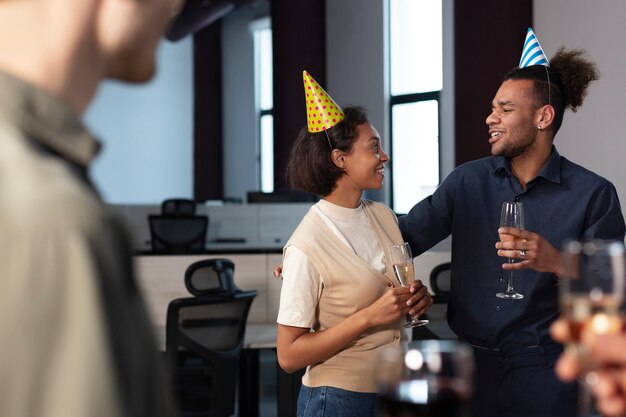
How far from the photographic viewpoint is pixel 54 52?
737 millimetres

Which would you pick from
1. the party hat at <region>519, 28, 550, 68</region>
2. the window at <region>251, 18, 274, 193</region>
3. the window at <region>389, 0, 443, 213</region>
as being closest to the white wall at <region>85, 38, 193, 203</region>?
the window at <region>251, 18, 274, 193</region>

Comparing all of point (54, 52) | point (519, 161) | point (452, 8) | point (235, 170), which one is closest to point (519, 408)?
point (519, 161)

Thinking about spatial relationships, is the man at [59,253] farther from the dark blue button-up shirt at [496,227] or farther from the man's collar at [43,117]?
the dark blue button-up shirt at [496,227]

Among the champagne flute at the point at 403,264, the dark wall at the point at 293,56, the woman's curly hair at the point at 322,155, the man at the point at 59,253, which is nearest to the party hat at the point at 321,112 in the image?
the woman's curly hair at the point at 322,155

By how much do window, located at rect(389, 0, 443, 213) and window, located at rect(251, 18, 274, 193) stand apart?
3490mm

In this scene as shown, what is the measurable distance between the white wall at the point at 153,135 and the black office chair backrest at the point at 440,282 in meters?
10.3

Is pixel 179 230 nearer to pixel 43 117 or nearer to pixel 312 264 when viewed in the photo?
pixel 312 264

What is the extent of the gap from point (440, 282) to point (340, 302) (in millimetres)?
2307

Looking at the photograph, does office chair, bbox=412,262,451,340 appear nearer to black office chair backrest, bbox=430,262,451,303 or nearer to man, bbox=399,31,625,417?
black office chair backrest, bbox=430,262,451,303

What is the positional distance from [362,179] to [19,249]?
1.76 metres

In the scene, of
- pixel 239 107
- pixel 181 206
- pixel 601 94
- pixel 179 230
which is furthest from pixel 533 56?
pixel 239 107

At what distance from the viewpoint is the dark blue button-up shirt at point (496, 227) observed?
2.38m

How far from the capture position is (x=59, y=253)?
64cm

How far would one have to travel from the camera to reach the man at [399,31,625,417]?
235cm
